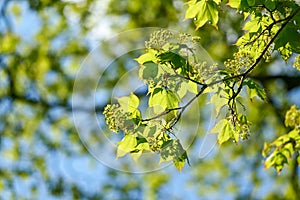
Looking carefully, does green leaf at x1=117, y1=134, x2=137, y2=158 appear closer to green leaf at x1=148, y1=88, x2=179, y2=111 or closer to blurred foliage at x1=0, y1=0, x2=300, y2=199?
green leaf at x1=148, y1=88, x2=179, y2=111

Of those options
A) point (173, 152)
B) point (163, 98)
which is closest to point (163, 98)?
point (163, 98)

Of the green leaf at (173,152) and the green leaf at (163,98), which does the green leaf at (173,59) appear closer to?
the green leaf at (163,98)

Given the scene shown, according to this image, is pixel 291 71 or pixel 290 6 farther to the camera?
pixel 291 71

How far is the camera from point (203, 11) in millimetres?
2797

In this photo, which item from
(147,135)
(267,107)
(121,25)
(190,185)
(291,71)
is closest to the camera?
(147,135)

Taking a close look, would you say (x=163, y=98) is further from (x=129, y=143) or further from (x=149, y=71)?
(x=129, y=143)

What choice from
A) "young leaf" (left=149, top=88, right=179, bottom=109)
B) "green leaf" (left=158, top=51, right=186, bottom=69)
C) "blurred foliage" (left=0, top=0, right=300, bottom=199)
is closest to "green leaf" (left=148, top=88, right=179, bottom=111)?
"young leaf" (left=149, top=88, right=179, bottom=109)

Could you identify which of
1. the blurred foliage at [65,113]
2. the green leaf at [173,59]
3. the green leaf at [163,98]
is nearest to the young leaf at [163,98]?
the green leaf at [163,98]

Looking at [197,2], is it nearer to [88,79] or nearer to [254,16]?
[254,16]

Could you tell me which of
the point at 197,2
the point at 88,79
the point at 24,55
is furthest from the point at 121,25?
the point at 197,2

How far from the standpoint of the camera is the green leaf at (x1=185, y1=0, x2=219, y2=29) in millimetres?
2750

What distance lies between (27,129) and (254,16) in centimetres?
947

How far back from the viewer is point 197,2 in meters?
2.76

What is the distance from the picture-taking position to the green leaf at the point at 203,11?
9.02 feet
